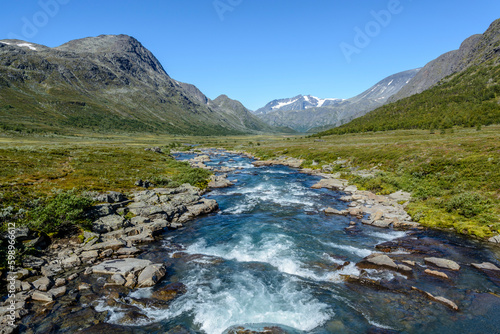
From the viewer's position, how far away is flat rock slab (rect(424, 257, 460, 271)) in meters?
15.9

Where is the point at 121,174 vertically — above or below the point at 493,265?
above

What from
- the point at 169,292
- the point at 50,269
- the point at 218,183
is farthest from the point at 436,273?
the point at 218,183

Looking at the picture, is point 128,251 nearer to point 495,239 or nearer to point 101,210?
point 101,210

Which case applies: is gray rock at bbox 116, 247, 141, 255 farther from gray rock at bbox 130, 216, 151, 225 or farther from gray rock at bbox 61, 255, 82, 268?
gray rock at bbox 130, 216, 151, 225

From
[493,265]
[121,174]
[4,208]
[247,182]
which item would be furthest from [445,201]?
[121,174]

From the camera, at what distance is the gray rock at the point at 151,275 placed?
14.6 meters

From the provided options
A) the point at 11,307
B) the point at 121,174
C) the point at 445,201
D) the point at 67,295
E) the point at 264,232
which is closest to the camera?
the point at 11,307

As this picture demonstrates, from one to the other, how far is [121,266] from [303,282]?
1274 centimetres

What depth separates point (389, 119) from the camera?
147250mm

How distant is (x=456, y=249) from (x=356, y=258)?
861 cm

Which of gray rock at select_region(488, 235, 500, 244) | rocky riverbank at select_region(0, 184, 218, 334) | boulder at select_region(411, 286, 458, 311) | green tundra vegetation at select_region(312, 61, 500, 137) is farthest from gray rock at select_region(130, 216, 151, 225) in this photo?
green tundra vegetation at select_region(312, 61, 500, 137)

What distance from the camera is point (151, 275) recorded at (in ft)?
49.0

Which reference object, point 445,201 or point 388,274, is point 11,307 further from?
point 445,201

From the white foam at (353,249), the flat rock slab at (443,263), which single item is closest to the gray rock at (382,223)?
the white foam at (353,249)
